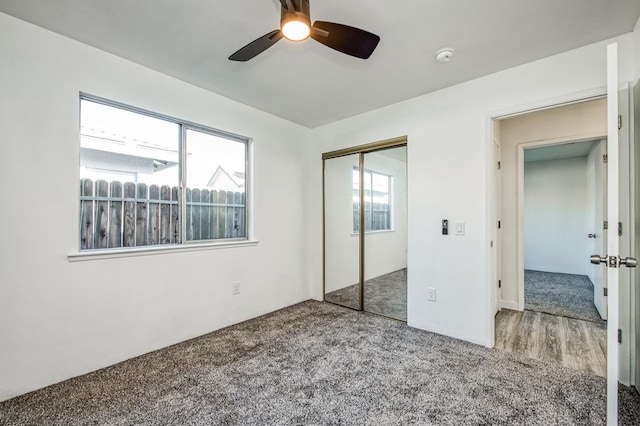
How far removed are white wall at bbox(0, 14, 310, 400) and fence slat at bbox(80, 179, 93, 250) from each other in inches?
5.0

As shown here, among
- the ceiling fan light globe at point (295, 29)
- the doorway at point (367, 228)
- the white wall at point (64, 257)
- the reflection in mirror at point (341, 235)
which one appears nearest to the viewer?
the ceiling fan light globe at point (295, 29)

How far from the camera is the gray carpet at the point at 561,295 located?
339 centimetres

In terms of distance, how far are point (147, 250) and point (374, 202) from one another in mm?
2574

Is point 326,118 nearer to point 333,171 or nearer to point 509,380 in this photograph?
point 333,171

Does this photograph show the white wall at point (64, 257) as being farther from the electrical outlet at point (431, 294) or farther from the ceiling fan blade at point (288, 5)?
the electrical outlet at point (431, 294)

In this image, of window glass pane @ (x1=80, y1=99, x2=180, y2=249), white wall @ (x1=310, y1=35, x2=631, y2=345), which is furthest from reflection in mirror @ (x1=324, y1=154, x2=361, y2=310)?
window glass pane @ (x1=80, y1=99, x2=180, y2=249)

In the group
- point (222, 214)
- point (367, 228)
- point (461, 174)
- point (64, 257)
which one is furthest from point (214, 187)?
point (461, 174)

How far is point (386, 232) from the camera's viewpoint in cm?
355

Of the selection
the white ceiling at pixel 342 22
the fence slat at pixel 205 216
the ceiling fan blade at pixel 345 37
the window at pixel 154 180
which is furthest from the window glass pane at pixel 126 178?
the ceiling fan blade at pixel 345 37

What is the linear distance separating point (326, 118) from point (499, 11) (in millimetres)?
2214

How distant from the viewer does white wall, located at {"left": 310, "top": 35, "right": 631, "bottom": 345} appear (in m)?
A: 2.29

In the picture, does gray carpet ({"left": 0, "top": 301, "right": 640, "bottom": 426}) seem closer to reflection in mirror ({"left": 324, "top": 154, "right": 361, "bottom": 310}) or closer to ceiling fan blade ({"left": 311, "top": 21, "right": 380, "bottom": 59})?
reflection in mirror ({"left": 324, "top": 154, "right": 361, "bottom": 310})

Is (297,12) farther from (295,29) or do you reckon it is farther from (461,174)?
(461,174)

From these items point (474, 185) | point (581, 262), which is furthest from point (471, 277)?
point (581, 262)
